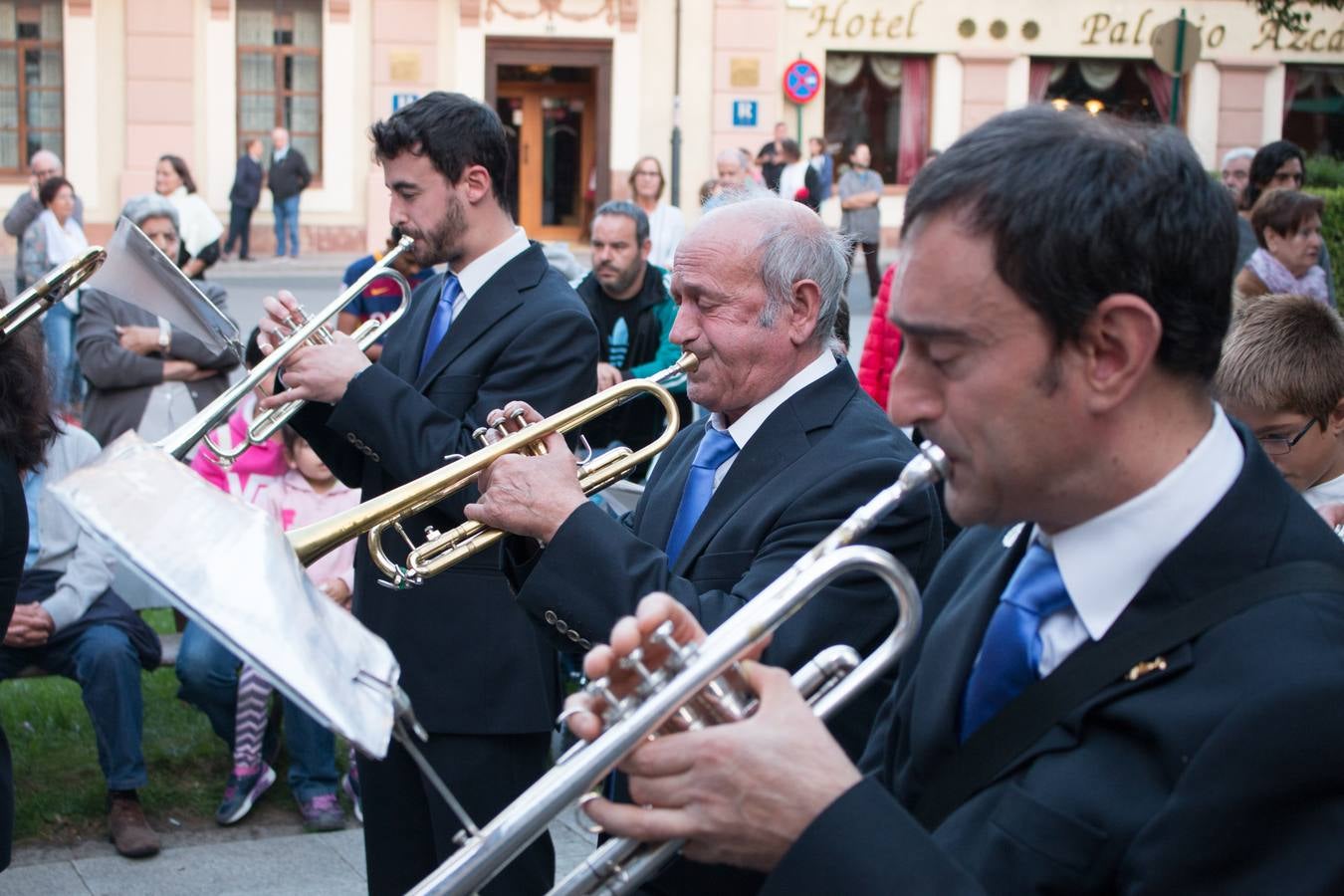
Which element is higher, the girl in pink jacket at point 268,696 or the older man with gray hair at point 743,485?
the older man with gray hair at point 743,485

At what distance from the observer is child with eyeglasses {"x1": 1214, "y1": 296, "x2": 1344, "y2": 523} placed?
2994 mm

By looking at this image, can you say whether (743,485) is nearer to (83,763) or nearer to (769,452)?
(769,452)

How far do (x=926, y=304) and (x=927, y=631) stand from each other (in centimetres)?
50

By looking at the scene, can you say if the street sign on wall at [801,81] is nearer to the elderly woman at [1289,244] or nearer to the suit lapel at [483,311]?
the elderly woman at [1289,244]

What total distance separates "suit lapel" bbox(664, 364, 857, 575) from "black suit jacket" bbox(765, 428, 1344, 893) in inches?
43.3

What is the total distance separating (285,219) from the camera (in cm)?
2320

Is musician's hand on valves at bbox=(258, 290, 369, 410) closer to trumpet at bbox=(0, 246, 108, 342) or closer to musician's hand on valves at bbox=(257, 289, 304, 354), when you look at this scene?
musician's hand on valves at bbox=(257, 289, 304, 354)

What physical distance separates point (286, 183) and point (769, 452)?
21.2 metres

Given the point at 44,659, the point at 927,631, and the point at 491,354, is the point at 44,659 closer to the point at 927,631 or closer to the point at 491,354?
the point at 491,354

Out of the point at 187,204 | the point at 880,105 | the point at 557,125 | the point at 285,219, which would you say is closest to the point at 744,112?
the point at 880,105

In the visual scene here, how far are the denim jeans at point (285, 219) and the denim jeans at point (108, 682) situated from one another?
1867 cm

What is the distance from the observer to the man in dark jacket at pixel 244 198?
22.7 meters

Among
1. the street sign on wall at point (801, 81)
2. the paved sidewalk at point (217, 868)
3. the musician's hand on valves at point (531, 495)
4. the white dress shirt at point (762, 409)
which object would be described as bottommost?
the paved sidewalk at point (217, 868)

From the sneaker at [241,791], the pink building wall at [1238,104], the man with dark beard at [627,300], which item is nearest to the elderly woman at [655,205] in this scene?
the man with dark beard at [627,300]
